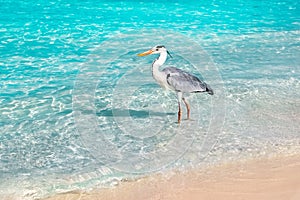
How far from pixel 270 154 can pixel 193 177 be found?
130 cm

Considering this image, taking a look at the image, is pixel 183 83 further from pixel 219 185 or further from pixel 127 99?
pixel 219 185

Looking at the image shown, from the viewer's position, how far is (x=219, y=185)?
5.78m

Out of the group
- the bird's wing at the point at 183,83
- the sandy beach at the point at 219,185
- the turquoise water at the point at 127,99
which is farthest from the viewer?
the bird's wing at the point at 183,83

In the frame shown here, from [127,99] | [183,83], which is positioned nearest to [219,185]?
[183,83]

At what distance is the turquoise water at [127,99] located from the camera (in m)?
6.64

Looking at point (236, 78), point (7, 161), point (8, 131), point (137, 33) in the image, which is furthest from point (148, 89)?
point (137, 33)

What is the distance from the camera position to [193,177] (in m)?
6.07

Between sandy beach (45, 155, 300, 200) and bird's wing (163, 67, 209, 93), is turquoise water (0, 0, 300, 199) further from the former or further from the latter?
bird's wing (163, 67, 209, 93)

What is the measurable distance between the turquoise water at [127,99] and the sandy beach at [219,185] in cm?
27

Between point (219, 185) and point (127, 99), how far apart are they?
145 inches

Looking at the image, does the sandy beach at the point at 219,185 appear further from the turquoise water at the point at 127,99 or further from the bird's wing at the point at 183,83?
the bird's wing at the point at 183,83

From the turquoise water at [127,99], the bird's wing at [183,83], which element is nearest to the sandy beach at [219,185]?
the turquoise water at [127,99]

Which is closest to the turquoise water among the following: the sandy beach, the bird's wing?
the sandy beach

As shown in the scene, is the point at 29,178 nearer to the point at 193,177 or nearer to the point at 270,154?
the point at 193,177
